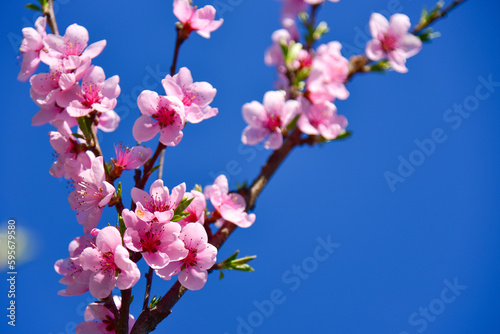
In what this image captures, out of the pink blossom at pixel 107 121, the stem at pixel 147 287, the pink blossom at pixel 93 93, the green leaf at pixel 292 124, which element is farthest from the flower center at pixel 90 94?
the green leaf at pixel 292 124

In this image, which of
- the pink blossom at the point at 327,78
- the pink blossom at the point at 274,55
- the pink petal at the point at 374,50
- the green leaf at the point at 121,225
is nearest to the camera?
the green leaf at the point at 121,225

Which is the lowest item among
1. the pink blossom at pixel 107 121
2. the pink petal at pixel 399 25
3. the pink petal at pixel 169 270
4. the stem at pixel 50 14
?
the pink petal at pixel 169 270

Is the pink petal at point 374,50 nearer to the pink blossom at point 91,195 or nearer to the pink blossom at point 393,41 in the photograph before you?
the pink blossom at point 393,41

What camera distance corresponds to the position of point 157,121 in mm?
1683

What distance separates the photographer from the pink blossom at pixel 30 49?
5.87 ft

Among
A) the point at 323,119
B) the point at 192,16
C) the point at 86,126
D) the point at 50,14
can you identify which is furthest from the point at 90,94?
the point at 323,119

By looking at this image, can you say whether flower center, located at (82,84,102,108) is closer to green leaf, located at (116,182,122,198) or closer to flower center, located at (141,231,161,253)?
green leaf, located at (116,182,122,198)

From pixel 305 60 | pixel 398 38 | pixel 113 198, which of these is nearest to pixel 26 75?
pixel 113 198

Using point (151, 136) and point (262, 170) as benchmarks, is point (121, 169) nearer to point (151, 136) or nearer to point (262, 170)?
point (151, 136)

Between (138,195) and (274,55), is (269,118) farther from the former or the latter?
(274,55)

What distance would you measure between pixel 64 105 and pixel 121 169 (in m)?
0.33

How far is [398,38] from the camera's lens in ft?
8.30

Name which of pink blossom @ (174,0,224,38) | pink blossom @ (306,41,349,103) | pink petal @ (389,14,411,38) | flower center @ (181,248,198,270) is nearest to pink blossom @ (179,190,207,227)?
flower center @ (181,248,198,270)

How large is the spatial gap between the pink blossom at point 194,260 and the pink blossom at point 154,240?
0.21 ft
